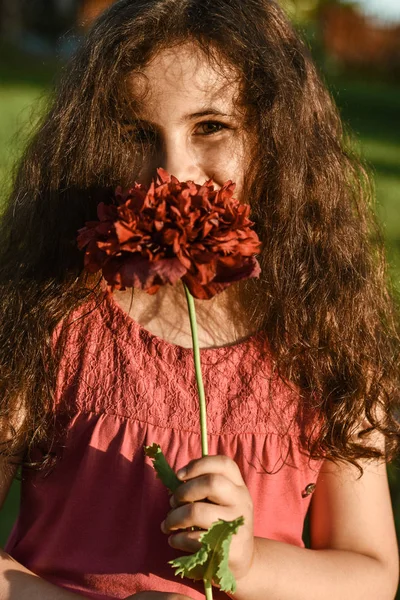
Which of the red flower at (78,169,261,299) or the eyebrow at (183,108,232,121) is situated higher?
the eyebrow at (183,108,232,121)

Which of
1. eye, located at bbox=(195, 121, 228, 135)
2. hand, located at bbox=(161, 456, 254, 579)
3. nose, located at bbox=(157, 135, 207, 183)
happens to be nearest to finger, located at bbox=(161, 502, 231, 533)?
hand, located at bbox=(161, 456, 254, 579)

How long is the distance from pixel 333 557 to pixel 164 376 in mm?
497

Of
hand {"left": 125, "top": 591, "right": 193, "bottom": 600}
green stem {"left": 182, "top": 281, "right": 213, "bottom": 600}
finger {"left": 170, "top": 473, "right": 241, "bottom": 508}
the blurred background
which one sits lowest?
hand {"left": 125, "top": 591, "right": 193, "bottom": 600}

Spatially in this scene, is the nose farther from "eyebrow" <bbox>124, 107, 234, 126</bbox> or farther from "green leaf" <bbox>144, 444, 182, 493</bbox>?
"green leaf" <bbox>144, 444, 182, 493</bbox>

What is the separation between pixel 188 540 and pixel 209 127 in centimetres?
81

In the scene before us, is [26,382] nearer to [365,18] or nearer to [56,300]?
[56,300]

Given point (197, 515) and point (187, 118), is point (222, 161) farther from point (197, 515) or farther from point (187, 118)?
point (197, 515)

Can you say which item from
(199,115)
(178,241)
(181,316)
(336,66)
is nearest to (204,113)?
(199,115)

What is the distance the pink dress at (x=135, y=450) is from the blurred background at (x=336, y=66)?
77 centimetres


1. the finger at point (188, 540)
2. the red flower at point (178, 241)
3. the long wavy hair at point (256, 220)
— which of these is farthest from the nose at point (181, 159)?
the finger at point (188, 540)

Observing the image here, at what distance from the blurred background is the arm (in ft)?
3.78

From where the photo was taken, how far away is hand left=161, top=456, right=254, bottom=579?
1.47 m

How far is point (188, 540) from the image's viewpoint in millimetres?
1489

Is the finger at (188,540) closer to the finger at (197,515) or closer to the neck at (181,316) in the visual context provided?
the finger at (197,515)
